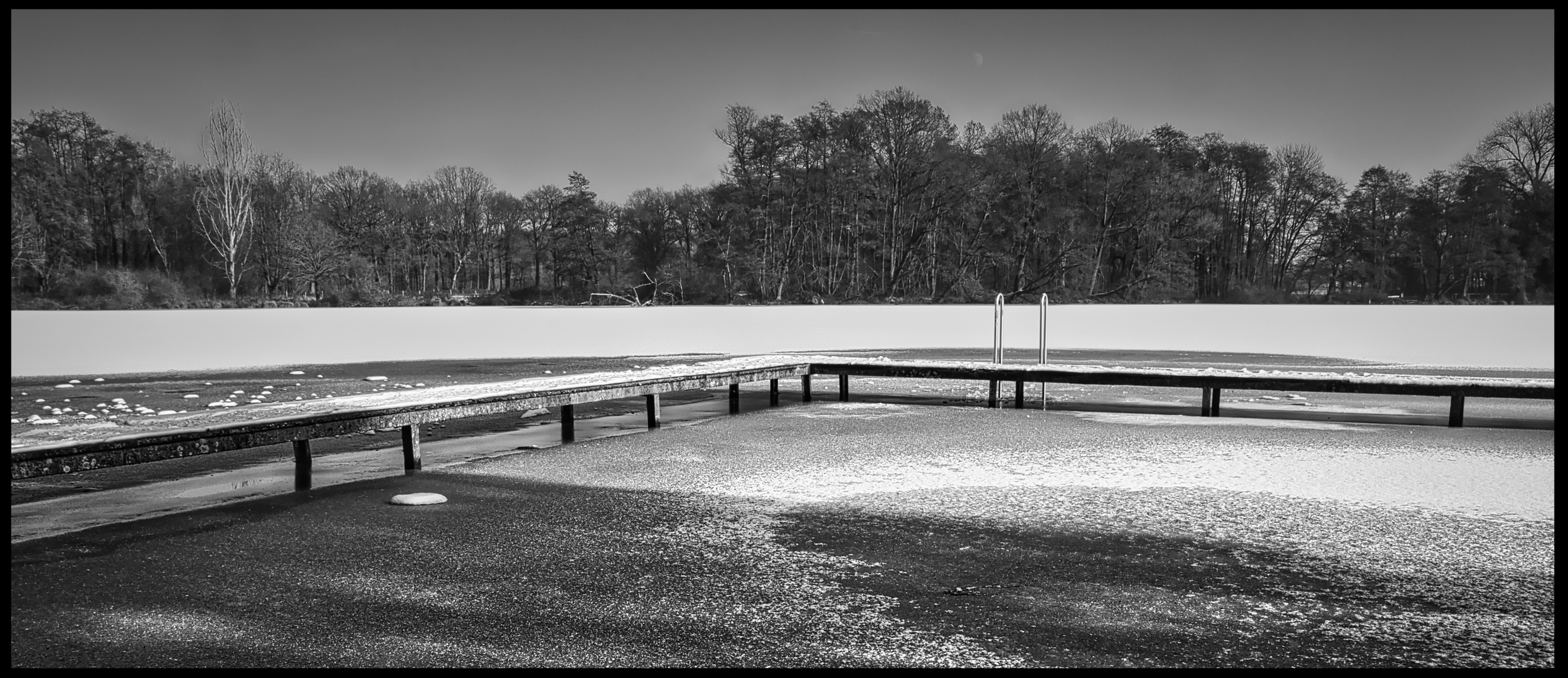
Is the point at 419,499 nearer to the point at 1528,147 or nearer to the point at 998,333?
the point at 998,333

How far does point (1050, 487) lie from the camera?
4.59 m

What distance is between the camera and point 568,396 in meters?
5.99

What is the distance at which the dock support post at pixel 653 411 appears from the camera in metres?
6.79

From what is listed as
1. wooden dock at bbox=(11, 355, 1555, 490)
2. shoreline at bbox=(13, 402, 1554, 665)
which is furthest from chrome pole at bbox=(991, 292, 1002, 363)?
shoreline at bbox=(13, 402, 1554, 665)

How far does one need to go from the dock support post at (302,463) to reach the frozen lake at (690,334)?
5.68 m

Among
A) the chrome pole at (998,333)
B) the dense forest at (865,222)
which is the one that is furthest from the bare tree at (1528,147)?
the chrome pole at (998,333)

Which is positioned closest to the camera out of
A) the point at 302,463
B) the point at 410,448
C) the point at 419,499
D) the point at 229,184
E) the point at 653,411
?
the point at 419,499

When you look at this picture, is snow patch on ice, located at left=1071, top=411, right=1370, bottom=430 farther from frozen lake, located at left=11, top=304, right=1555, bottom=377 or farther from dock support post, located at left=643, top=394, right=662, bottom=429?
frozen lake, located at left=11, top=304, right=1555, bottom=377

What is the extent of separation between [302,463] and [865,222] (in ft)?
135

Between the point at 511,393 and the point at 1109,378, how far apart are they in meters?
4.17

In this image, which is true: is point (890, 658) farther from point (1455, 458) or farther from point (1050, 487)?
point (1455, 458)

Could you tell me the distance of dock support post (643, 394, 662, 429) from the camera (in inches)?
267

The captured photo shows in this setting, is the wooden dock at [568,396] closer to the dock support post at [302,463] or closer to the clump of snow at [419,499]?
the dock support post at [302,463]

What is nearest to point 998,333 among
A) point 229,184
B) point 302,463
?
point 302,463
